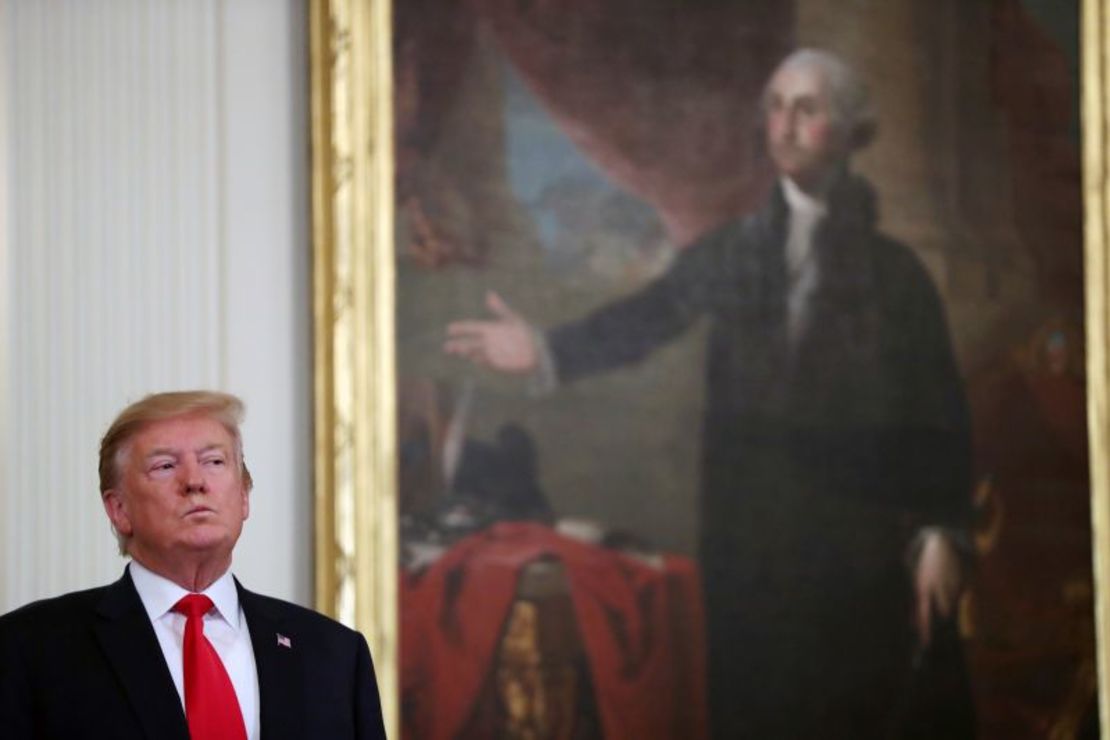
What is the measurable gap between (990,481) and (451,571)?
2.19 m

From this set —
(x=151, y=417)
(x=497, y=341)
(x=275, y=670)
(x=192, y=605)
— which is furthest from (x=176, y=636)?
(x=497, y=341)

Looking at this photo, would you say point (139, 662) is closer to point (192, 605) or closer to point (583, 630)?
point (192, 605)

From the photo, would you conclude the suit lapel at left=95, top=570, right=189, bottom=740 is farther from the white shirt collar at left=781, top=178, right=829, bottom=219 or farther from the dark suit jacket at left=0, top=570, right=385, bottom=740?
the white shirt collar at left=781, top=178, right=829, bottom=219

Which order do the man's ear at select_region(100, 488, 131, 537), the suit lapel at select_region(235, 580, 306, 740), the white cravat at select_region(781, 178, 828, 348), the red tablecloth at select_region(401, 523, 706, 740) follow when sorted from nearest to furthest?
the suit lapel at select_region(235, 580, 306, 740)
the man's ear at select_region(100, 488, 131, 537)
the red tablecloth at select_region(401, 523, 706, 740)
the white cravat at select_region(781, 178, 828, 348)

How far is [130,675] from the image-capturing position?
147 inches

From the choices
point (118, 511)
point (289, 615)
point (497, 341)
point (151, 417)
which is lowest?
point (289, 615)

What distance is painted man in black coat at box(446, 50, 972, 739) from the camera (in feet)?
22.1

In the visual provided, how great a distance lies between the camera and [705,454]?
6.76 metres

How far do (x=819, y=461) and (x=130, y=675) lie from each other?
12.1ft

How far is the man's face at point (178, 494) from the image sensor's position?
384 cm

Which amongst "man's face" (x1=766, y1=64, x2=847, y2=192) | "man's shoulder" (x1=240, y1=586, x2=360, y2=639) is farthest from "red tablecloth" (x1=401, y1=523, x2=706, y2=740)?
"man's shoulder" (x1=240, y1=586, x2=360, y2=639)

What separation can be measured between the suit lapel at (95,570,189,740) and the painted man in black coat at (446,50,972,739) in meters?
2.95

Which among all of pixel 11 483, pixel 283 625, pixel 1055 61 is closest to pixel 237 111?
pixel 11 483

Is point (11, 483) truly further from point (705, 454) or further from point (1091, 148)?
point (1091, 148)
